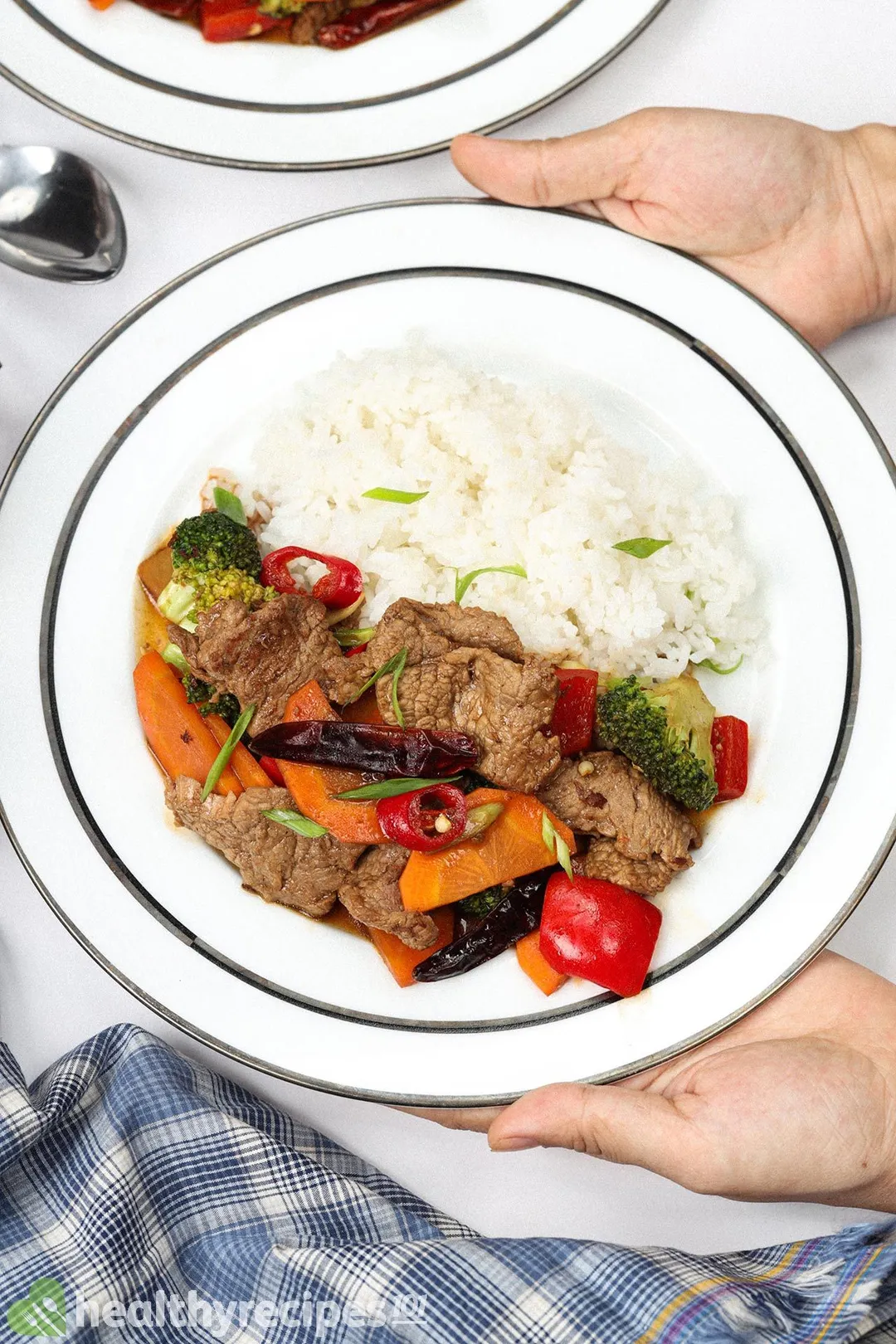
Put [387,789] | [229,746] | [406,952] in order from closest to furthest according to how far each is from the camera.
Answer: [387,789], [229,746], [406,952]

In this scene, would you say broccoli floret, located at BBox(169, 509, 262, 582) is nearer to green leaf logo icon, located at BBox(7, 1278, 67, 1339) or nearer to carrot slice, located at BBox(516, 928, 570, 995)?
carrot slice, located at BBox(516, 928, 570, 995)

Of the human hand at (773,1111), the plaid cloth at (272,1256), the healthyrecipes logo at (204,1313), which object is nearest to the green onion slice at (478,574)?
the human hand at (773,1111)

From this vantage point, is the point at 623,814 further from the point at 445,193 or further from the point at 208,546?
the point at 445,193

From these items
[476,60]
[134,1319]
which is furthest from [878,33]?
[134,1319]

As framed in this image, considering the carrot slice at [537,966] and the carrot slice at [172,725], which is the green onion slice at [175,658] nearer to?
the carrot slice at [172,725]

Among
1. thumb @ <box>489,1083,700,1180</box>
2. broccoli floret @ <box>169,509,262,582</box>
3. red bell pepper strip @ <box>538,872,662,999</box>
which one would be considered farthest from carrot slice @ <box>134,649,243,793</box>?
thumb @ <box>489,1083,700,1180</box>

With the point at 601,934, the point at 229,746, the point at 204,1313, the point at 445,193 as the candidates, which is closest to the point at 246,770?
the point at 229,746
